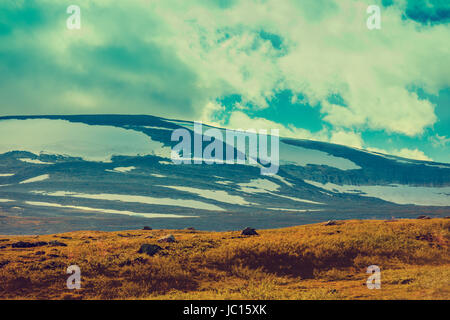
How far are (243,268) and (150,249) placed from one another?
7.64m

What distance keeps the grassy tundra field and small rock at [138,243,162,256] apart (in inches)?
5.9

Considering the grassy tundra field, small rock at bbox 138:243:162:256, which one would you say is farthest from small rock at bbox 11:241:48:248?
small rock at bbox 138:243:162:256

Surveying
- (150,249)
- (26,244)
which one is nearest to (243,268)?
(150,249)

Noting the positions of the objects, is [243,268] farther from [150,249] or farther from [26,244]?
[26,244]

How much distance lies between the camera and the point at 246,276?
27.5m

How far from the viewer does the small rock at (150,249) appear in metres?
31.2

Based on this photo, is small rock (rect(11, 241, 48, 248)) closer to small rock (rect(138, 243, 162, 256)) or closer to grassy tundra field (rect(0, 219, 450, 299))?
grassy tundra field (rect(0, 219, 450, 299))

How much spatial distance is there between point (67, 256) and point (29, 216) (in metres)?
142

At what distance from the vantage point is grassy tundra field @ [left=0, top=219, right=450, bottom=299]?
23.0 m

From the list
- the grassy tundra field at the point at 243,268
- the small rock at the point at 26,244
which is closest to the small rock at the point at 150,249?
the grassy tundra field at the point at 243,268

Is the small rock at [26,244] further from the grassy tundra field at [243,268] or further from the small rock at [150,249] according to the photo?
the small rock at [150,249]

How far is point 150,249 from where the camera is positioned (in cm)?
3156

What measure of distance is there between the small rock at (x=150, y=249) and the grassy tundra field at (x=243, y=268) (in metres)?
0.15
